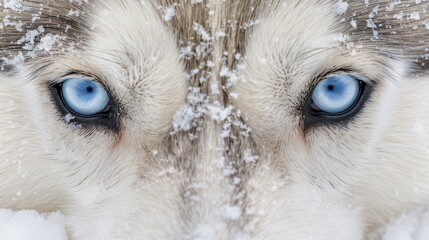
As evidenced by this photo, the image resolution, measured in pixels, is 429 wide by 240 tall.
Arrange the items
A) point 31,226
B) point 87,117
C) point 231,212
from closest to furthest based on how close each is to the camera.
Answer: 1. point 231,212
2. point 87,117
3. point 31,226

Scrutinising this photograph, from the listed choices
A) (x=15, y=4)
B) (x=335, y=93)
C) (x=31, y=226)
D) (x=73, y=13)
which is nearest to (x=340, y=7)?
(x=335, y=93)

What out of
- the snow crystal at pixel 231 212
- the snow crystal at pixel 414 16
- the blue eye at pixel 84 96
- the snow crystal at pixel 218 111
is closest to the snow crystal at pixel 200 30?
the snow crystal at pixel 218 111

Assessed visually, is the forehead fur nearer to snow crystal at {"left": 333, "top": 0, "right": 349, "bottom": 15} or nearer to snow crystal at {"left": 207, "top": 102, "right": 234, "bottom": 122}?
snow crystal at {"left": 333, "top": 0, "right": 349, "bottom": 15}

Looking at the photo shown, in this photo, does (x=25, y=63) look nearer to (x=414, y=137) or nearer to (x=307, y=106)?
(x=307, y=106)

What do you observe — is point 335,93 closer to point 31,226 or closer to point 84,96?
point 84,96

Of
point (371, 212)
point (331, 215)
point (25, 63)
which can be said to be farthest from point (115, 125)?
point (371, 212)

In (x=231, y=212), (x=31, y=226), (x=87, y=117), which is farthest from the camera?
(x=31, y=226)
